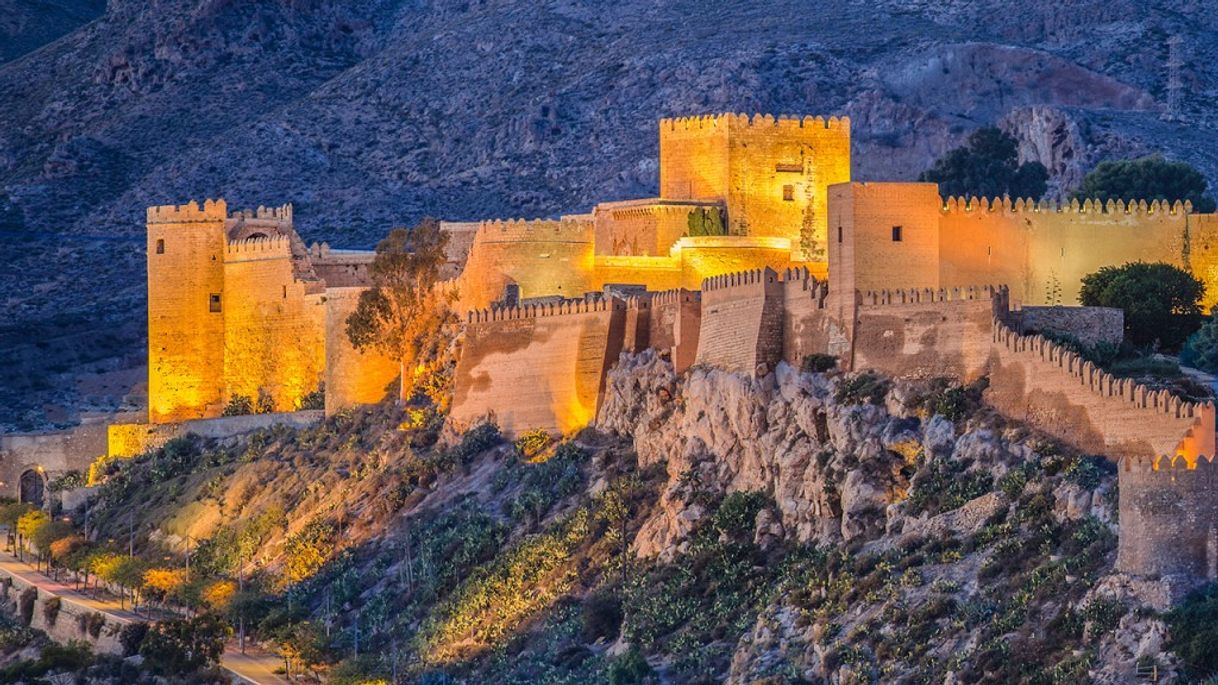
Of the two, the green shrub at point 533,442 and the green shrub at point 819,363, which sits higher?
the green shrub at point 819,363

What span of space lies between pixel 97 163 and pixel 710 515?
62991mm

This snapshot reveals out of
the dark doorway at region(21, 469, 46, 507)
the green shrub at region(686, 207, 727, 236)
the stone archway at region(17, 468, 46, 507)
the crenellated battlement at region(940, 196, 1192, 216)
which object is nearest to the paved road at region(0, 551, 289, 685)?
the stone archway at region(17, 468, 46, 507)

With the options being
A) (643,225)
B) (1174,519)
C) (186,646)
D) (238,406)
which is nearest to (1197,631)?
(1174,519)

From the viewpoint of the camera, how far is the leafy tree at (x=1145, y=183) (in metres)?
83.9

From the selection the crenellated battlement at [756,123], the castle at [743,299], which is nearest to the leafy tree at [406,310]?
the castle at [743,299]

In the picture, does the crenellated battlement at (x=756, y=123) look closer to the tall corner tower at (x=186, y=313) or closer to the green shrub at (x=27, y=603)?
the tall corner tower at (x=186, y=313)

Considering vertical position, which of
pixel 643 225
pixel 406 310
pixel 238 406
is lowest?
pixel 238 406

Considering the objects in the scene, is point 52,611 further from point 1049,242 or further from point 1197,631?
point 1197,631

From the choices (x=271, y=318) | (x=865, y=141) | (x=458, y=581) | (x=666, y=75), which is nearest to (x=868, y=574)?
(x=458, y=581)

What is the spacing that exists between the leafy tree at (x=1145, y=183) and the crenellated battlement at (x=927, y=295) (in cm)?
1873

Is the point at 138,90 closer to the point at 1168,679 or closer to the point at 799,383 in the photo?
the point at 799,383

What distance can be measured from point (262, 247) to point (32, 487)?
1084 cm

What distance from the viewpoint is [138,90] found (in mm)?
131625

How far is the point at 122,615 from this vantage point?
257ft
